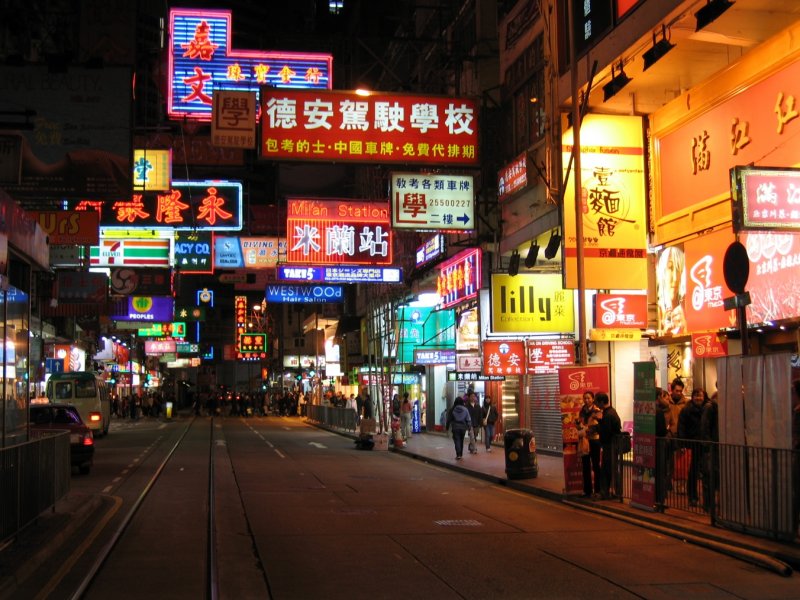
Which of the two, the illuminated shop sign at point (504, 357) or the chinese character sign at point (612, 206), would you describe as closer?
the chinese character sign at point (612, 206)

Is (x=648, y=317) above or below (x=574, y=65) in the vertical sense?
below

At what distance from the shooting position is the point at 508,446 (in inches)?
741

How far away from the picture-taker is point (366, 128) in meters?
17.7

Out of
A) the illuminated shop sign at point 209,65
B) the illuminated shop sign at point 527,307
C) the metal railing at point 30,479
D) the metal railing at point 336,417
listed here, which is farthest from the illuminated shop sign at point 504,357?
the metal railing at point 336,417

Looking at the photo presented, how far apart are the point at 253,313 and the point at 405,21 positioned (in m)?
81.2

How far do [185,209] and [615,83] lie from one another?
46.0 ft

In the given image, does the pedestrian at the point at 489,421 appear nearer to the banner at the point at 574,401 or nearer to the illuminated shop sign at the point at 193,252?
the illuminated shop sign at the point at 193,252

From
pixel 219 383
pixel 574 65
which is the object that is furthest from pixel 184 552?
pixel 219 383

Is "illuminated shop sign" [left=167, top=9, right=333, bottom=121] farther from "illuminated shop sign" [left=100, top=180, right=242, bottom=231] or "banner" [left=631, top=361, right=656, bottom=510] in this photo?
"banner" [left=631, top=361, right=656, bottom=510]

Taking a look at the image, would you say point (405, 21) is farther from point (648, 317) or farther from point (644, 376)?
point (644, 376)

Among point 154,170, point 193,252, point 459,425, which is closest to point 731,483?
point 459,425

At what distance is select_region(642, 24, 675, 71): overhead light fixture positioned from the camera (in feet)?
49.2

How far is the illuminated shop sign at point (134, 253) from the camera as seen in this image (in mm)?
28156

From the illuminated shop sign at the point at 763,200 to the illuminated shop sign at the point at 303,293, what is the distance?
86.0 feet
